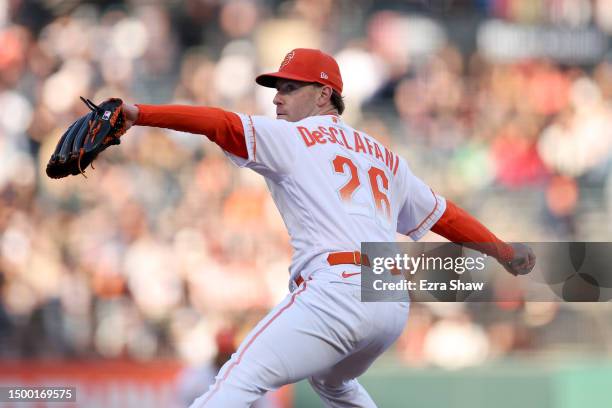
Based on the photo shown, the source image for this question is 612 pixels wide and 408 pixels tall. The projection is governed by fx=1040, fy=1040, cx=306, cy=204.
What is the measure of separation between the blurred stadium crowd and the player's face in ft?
14.1

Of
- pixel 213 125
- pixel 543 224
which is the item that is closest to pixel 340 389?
pixel 213 125

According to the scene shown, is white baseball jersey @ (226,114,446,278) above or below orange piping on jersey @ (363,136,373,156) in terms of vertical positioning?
below

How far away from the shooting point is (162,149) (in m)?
10.0

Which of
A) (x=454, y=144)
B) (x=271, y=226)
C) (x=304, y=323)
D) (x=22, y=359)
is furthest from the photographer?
(x=454, y=144)

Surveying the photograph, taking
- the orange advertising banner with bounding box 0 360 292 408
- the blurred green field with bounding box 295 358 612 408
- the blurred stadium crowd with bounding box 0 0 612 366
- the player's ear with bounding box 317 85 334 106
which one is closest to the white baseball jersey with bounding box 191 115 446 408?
the player's ear with bounding box 317 85 334 106

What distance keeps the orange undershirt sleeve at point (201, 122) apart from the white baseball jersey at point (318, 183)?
1.8 inches

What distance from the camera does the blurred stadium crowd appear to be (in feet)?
29.5

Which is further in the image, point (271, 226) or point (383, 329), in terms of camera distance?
point (271, 226)

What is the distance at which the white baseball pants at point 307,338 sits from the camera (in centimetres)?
394

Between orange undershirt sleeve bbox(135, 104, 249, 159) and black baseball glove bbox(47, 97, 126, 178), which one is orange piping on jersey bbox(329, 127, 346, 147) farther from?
black baseball glove bbox(47, 97, 126, 178)

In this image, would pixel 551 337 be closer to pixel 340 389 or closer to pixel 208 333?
pixel 208 333

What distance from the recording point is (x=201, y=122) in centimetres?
404

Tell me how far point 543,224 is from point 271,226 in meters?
2.52

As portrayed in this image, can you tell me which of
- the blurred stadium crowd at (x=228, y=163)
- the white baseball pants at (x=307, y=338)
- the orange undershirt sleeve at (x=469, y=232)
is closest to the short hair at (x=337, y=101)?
the orange undershirt sleeve at (x=469, y=232)
